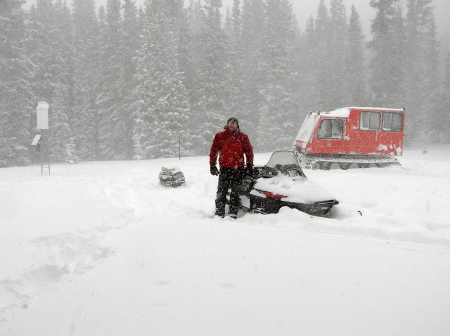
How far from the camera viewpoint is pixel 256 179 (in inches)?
278

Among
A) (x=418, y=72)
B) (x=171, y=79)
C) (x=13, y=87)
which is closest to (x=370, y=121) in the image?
(x=171, y=79)

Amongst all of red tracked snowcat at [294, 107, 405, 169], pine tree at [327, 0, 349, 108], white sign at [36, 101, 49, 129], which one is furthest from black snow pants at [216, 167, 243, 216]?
pine tree at [327, 0, 349, 108]

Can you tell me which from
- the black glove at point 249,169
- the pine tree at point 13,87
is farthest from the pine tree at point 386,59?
the pine tree at point 13,87

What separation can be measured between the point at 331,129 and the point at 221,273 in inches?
495

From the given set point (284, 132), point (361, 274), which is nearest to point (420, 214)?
point (361, 274)

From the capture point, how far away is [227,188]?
6695mm

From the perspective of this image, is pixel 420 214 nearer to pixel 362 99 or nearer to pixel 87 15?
pixel 362 99

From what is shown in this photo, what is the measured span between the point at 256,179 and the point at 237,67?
94.5ft

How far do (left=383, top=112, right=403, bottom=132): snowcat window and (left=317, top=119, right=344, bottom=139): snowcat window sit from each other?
2.07 meters

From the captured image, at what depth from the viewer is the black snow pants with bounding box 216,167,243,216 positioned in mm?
→ 6648

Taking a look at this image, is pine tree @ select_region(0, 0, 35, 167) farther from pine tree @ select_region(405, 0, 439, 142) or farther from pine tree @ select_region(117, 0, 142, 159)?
pine tree @ select_region(405, 0, 439, 142)

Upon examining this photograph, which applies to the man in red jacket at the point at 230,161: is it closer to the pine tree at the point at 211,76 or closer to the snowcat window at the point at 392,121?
the snowcat window at the point at 392,121

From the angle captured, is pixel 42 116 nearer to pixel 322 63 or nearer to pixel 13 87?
pixel 13 87

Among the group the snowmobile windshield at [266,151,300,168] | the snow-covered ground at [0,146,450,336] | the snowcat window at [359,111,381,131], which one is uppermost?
the snowcat window at [359,111,381,131]
